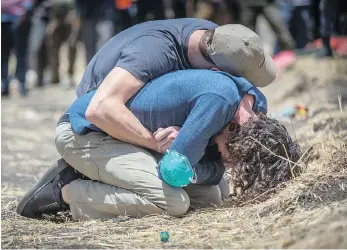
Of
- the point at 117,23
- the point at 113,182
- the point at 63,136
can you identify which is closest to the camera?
the point at 113,182

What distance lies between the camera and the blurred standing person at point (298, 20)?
464 inches

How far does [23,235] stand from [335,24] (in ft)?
23.6

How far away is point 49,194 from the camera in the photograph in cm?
452

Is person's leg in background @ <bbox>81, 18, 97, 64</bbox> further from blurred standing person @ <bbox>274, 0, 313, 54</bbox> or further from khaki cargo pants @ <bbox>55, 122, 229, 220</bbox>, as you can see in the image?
khaki cargo pants @ <bbox>55, 122, 229, 220</bbox>

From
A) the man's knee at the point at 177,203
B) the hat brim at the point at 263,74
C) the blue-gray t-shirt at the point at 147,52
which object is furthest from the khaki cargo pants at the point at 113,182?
the hat brim at the point at 263,74

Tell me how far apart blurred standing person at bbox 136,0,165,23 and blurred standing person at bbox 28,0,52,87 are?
6.91 ft

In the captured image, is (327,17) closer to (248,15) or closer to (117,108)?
(248,15)

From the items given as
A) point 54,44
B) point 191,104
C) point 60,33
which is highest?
point 191,104

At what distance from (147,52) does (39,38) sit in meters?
8.90

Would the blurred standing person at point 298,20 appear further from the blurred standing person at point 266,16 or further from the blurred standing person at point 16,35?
the blurred standing person at point 16,35

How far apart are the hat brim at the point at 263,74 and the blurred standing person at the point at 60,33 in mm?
8148

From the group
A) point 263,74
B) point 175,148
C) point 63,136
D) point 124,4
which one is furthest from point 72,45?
point 175,148

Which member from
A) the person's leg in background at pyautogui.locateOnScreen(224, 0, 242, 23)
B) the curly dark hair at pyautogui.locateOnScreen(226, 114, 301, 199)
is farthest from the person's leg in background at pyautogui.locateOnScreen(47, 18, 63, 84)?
the curly dark hair at pyautogui.locateOnScreen(226, 114, 301, 199)

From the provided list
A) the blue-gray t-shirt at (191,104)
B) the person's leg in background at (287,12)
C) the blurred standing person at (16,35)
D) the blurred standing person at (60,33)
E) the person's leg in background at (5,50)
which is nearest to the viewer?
the blue-gray t-shirt at (191,104)
